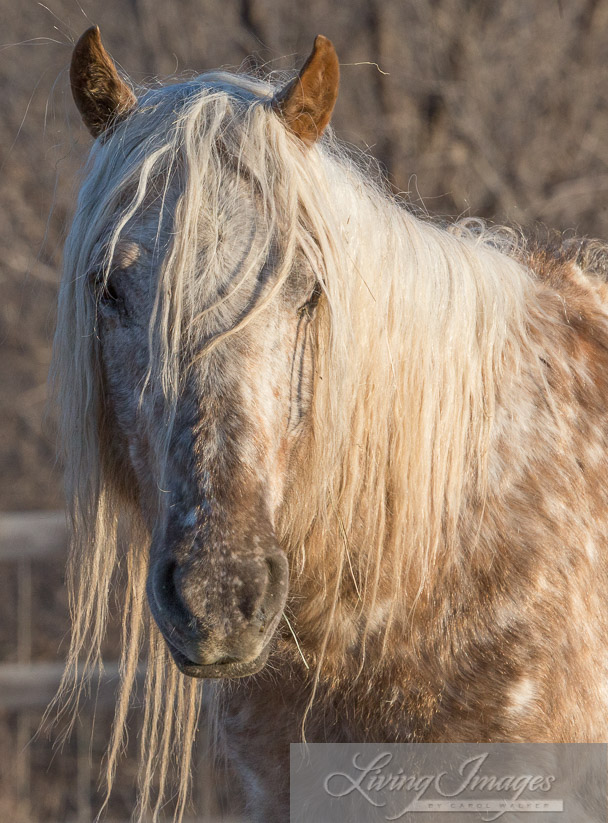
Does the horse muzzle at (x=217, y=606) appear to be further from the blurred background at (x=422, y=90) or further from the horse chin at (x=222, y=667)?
the blurred background at (x=422, y=90)

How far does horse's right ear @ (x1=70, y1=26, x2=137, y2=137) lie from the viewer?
1631 millimetres

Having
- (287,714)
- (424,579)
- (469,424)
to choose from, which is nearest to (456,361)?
(469,424)

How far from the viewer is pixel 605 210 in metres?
5.36

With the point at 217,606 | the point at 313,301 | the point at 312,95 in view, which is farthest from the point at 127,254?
the point at 217,606

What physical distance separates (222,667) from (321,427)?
48cm

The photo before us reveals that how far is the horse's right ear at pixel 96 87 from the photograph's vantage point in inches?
64.2

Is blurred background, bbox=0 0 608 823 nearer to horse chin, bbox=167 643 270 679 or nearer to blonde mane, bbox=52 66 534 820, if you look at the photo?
blonde mane, bbox=52 66 534 820

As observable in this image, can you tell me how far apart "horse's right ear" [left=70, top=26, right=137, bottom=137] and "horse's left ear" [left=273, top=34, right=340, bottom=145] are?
1.06ft

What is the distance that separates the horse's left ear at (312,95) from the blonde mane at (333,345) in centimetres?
4

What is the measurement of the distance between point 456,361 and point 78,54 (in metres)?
0.94

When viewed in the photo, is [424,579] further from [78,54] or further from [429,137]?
[429,137]

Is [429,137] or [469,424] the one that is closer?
[469,424]

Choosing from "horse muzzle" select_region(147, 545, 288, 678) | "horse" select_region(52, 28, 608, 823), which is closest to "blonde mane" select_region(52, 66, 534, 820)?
"horse" select_region(52, 28, 608, 823)

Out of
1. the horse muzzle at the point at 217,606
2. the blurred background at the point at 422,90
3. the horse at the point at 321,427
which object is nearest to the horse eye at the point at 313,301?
the horse at the point at 321,427
